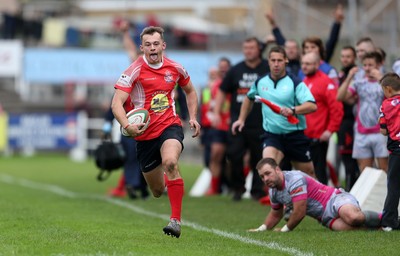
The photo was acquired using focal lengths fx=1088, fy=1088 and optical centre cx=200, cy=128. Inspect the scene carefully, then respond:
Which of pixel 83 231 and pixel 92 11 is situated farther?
pixel 92 11

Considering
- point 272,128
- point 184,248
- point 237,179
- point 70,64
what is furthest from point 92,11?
point 184,248

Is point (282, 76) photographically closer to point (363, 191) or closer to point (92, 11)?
point (363, 191)

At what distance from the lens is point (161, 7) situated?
53.3 m

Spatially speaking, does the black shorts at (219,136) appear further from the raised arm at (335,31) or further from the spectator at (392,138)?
the spectator at (392,138)

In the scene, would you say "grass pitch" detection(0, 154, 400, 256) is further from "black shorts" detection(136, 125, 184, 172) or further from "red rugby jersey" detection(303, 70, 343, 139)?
"red rugby jersey" detection(303, 70, 343, 139)

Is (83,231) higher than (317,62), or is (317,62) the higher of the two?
(317,62)

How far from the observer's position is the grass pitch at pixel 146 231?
9.50m

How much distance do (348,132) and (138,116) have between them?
188 inches

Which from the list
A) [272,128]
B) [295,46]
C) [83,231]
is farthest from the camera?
[295,46]

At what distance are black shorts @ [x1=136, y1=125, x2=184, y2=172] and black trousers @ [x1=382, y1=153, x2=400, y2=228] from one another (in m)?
2.20

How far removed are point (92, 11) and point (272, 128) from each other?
4120 cm

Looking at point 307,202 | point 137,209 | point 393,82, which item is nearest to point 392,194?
point 307,202

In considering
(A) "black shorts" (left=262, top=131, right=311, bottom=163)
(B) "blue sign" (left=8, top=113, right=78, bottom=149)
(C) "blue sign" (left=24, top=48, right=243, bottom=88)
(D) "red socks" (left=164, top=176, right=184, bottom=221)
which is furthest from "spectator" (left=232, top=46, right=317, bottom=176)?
(C) "blue sign" (left=24, top=48, right=243, bottom=88)

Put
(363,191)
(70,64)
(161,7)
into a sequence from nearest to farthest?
(363,191) → (70,64) → (161,7)
